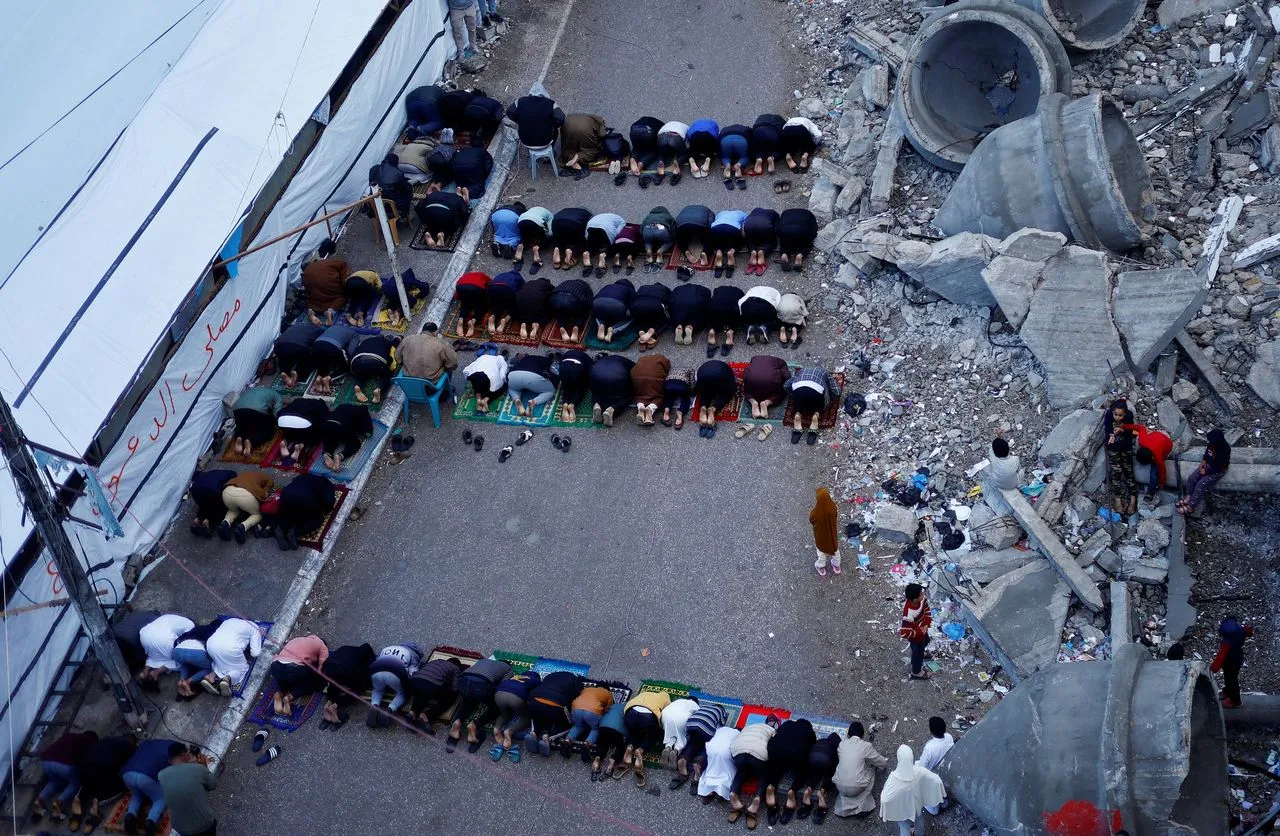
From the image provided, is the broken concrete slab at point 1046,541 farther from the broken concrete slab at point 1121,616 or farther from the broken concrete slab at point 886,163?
the broken concrete slab at point 886,163

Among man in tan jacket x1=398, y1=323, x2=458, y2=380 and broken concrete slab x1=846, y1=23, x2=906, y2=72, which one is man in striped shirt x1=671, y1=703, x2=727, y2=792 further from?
broken concrete slab x1=846, y1=23, x2=906, y2=72

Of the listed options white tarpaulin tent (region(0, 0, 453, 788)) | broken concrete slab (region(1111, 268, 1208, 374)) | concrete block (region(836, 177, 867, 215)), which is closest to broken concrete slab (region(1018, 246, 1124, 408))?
broken concrete slab (region(1111, 268, 1208, 374))

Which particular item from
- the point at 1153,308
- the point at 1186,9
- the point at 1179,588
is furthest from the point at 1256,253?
the point at 1186,9

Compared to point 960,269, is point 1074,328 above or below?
below

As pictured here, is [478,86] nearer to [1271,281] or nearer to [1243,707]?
[1271,281]

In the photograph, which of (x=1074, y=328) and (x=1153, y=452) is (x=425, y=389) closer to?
(x=1074, y=328)
